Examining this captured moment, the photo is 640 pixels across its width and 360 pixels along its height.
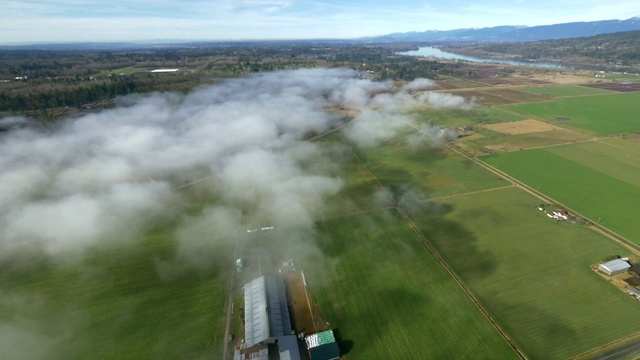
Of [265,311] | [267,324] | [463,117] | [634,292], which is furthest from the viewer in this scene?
[463,117]

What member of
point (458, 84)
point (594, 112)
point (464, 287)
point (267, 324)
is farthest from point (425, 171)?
point (458, 84)

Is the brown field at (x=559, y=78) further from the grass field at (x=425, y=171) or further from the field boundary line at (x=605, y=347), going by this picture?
the field boundary line at (x=605, y=347)

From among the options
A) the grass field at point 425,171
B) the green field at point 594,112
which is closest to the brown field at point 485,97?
the green field at point 594,112

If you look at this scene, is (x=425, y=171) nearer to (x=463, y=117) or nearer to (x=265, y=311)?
(x=265, y=311)

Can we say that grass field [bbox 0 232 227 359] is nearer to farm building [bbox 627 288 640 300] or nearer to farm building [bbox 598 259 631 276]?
farm building [bbox 627 288 640 300]

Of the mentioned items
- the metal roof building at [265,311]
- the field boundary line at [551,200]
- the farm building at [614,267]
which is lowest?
the metal roof building at [265,311]

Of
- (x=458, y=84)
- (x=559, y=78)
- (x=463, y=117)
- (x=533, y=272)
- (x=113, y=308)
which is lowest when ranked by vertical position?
(x=113, y=308)

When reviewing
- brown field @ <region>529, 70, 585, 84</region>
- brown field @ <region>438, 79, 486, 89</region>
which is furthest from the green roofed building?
brown field @ <region>529, 70, 585, 84</region>
